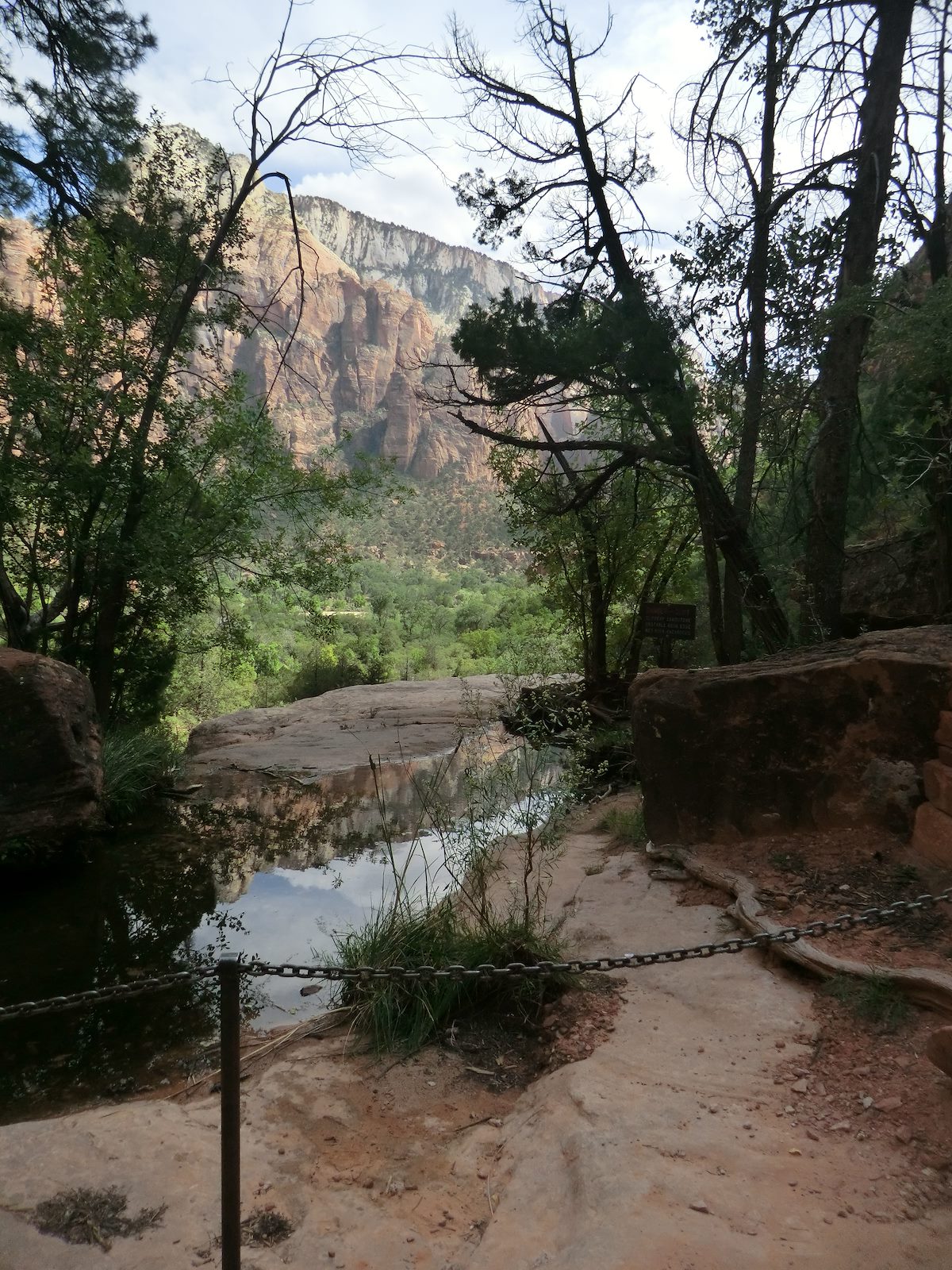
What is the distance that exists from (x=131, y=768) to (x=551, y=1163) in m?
6.91

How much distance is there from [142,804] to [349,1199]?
658 cm

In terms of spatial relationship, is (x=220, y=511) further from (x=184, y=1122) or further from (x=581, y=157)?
(x=184, y=1122)

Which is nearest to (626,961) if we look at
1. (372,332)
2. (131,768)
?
(131,768)

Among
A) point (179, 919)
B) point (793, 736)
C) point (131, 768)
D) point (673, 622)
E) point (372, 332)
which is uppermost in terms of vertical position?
point (372, 332)

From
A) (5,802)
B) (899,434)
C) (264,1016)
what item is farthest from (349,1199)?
(899,434)

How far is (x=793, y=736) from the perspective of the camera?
197 inches

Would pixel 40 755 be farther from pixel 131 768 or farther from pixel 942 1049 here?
pixel 942 1049

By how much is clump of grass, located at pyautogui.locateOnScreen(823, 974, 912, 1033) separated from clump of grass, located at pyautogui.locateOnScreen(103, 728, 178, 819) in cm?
656

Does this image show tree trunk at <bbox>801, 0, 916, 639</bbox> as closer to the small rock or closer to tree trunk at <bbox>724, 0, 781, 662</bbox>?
tree trunk at <bbox>724, 0, 781, 662</bbox>

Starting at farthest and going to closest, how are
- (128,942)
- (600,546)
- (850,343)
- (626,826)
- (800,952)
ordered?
(600,546) → (850,343) → (626,826) → (128,942) → (800,952)

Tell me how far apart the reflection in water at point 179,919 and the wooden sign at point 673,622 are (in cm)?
290

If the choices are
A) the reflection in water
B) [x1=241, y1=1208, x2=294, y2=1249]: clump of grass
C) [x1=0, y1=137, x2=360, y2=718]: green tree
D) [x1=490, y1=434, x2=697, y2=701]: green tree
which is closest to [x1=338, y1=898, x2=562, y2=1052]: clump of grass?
the reflection in water

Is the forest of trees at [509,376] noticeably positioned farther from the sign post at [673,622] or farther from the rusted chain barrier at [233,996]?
the rusted chain barrier at [233,996]

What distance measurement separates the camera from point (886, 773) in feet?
15.1
